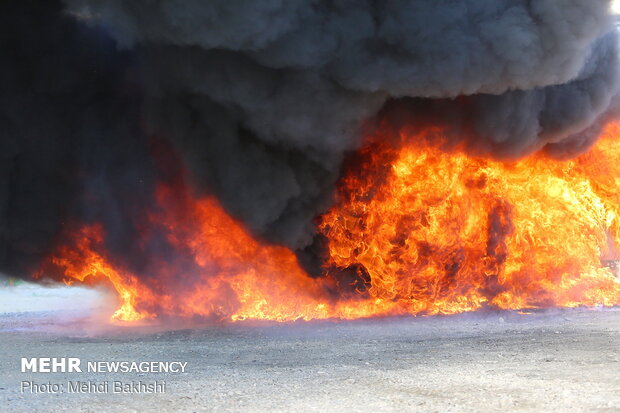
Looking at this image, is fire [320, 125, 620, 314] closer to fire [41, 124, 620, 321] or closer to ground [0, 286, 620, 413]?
fire [41, 124, 620, 321]

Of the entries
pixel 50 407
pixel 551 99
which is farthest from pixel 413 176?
pixel 50 407

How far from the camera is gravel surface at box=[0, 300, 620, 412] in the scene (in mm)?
8516

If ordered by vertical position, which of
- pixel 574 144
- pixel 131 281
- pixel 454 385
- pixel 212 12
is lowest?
pixel 454 385

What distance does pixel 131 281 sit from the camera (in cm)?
1761

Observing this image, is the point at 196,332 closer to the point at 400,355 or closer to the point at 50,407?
the point at 400,355

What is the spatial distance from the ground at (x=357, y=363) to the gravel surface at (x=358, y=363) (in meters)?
0.02

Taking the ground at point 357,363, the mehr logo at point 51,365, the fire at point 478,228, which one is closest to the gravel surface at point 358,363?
the ground at point 357,363

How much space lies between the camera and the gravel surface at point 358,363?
8516mm

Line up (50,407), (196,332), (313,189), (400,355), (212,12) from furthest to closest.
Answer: (313,189) → (196,332) → (212,12) → (400,355) → (50,407)

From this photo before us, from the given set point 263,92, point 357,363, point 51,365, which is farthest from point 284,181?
point 51,365

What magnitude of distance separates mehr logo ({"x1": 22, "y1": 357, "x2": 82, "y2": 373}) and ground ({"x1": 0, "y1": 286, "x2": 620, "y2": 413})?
235 mm

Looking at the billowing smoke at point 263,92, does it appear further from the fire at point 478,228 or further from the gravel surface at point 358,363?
the gravel surface at point 358,363

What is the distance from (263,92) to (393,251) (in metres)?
4.67

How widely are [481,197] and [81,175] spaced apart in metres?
9.55
